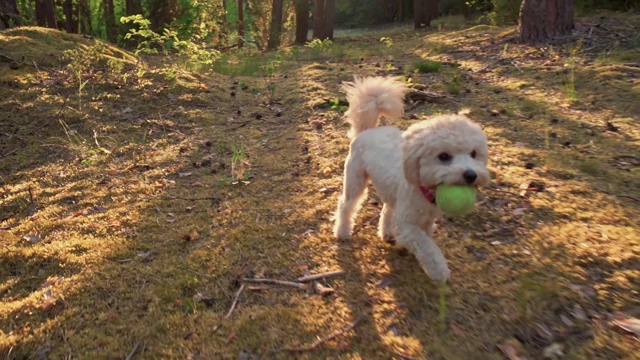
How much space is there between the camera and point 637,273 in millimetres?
2771

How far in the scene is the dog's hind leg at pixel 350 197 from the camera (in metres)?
3.73

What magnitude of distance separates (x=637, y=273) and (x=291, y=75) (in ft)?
29.2

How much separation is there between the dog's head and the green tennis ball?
5 cm

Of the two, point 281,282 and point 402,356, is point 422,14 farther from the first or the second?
point 402,356

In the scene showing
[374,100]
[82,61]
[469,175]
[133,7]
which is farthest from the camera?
[133,7]

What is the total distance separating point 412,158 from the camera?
2861 millimetres

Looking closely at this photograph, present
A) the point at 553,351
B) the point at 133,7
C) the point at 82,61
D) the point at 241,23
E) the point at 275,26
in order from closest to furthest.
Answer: the point at 553,351, the point at 82,61, the point at 133,7, the point at 275,26, the point at 241,23

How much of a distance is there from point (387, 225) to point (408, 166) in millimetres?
919

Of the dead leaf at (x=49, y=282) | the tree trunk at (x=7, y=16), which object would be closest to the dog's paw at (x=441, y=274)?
the dead leaf at (x=49, y=282)

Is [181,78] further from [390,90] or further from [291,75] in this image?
[390,90]

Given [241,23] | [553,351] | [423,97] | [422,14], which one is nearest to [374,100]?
[553,351]

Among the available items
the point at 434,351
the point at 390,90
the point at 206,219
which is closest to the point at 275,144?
the point at 206,219

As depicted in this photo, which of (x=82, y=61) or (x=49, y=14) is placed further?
(x=49, y=14)

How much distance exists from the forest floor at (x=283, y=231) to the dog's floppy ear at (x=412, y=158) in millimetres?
760
